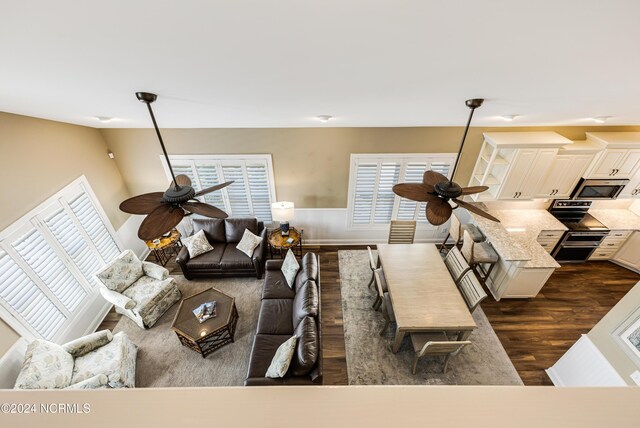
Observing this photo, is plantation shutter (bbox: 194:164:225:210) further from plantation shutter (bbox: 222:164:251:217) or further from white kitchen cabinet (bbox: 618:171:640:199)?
white kitchen cabinet (bbox: 618:171:640:199)

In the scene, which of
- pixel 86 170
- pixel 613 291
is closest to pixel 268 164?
pixel 86 170

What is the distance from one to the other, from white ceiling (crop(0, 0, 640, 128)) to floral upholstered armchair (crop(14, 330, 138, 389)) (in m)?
2.55

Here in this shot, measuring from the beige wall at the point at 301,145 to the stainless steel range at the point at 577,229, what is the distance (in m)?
1.14

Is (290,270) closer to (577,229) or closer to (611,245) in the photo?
(577,229)

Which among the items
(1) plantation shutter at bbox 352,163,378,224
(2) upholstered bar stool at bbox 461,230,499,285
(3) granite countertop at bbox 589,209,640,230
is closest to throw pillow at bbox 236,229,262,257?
(1) plantation shutter at bbox 352,163,378,224

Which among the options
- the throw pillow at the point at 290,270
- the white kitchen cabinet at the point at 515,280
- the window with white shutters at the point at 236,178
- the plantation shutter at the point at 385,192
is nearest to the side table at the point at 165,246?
the window with white shutters at the point at 236,178

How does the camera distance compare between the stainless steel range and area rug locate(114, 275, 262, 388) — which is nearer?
area rug locate(114, 275, 262, 388)

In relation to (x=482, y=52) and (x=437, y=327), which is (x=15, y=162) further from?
(x=437, y=327)

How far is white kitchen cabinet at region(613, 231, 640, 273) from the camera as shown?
Result: 164 inches

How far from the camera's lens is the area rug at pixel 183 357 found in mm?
3072

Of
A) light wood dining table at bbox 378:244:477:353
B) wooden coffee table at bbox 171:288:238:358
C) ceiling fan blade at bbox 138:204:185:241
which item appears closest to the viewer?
ceiling fan blade at bbox 138:204:185:241

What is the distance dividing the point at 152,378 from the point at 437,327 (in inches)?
138

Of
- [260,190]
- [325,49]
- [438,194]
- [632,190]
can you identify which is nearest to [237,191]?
[260,190]

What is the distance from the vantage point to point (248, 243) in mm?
4332
